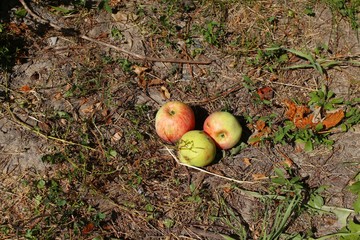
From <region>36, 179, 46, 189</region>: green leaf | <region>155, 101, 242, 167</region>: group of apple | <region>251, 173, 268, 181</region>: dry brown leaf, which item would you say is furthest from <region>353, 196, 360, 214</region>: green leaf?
<region>36, 179, 46, 189</region>: green leaf

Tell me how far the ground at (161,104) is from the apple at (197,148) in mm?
148

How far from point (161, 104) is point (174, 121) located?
0.48 meters

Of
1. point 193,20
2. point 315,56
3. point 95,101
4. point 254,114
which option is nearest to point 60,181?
point 95,101

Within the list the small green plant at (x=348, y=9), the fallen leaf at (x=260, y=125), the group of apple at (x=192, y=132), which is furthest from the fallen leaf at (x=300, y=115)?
the small green plant at (x=348, y=9)

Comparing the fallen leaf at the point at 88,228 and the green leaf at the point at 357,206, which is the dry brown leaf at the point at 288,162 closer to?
the green leaf at the point at 357,206

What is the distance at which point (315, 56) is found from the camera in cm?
418

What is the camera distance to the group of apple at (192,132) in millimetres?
3350

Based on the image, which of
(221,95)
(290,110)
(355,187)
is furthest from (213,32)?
(355,187)

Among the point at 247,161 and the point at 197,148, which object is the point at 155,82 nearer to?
the point at 197,148

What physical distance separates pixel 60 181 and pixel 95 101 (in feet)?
2.44

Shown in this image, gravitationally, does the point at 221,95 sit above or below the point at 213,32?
below

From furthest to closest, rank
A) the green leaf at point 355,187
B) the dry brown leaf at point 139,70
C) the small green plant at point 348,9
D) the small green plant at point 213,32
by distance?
1. the small green plant at point 348,9
2. the small green plant at point 213,32
3. the dry brown leaf at point 139,70
4. the green leaf at point 355,187

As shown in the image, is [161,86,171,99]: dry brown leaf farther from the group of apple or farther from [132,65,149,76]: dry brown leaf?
the group of apple

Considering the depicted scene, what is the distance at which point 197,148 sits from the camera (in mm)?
3320
